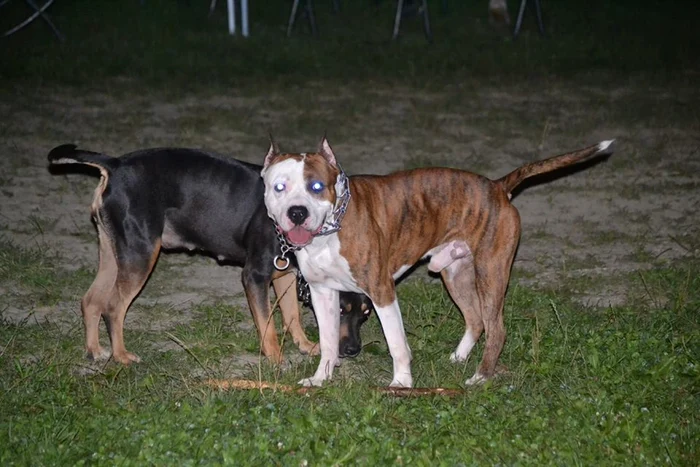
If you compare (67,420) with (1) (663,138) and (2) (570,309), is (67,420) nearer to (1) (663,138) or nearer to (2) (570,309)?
(2) (570,309)

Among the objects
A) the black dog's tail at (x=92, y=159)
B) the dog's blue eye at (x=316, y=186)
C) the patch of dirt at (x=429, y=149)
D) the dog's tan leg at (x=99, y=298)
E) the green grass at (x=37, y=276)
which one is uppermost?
the dog's blue eye at (x=316, y=186)

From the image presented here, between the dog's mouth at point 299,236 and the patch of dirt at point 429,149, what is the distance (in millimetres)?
1837

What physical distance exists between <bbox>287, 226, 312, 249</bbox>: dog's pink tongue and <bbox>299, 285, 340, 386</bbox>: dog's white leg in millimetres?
591

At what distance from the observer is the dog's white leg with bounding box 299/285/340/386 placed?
228 inches

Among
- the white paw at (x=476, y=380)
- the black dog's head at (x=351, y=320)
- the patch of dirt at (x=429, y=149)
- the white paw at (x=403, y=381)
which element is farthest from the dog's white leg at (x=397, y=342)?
the patch of dirt at (x=429, y=149)

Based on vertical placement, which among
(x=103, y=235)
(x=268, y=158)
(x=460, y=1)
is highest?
(x=268, y=158)

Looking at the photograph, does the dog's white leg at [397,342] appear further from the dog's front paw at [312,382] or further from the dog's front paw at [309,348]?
the dog's front paw at [309,348]

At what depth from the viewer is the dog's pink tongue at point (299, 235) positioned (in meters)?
5.17

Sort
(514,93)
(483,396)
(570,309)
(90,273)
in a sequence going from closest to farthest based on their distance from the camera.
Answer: (483,396) → (570,309) → (90,273) → (514,93)

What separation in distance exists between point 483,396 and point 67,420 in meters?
2.14

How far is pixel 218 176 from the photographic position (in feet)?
20.6

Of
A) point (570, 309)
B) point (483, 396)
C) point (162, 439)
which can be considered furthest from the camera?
point (570, 309)

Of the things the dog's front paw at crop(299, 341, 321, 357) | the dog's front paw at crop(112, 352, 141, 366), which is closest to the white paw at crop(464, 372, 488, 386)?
the dog's front paw at crop(299, 341, 321, 357)

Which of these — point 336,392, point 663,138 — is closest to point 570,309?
point 336,392
